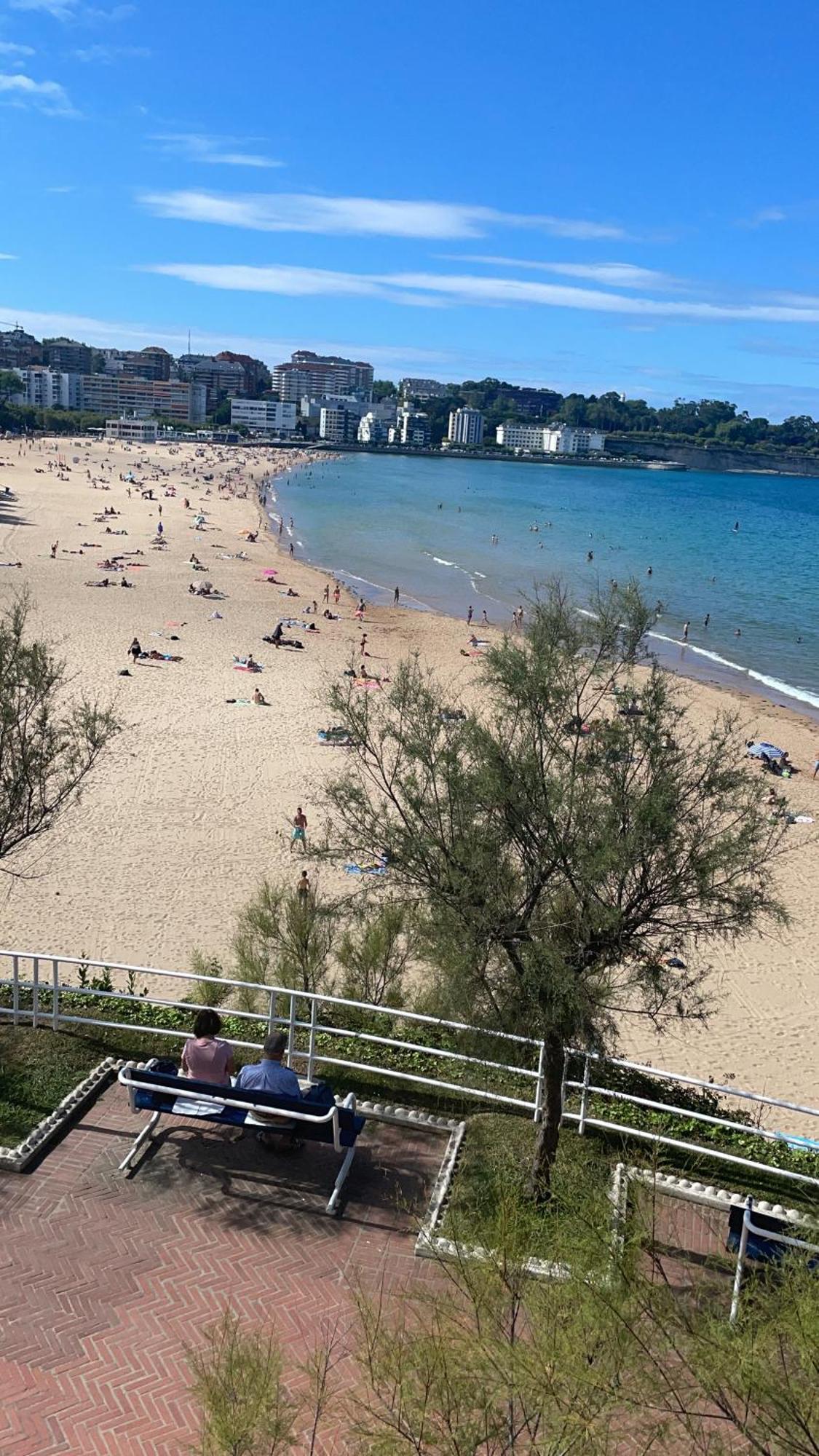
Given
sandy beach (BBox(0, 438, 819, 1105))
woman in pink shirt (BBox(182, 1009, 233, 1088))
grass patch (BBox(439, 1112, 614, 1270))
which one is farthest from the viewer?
sandy beach (BBox(0, 438, 819, 1105))

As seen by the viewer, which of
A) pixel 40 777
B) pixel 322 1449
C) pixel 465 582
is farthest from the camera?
pixel 465 582

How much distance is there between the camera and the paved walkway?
463 cm

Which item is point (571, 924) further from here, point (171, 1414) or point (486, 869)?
point (171, 1414)

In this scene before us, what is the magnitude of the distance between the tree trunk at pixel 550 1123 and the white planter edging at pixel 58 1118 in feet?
9.93

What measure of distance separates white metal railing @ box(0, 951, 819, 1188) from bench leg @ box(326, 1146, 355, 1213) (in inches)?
28.0

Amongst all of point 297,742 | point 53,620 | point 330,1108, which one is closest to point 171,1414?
point 330,1108

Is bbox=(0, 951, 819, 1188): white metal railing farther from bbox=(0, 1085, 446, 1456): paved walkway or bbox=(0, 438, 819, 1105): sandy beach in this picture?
bbox=(0, 438, 819, 1105): sandy beach

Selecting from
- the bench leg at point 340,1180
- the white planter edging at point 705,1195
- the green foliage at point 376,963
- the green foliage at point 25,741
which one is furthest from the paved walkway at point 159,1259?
the green foliage at point 376,963

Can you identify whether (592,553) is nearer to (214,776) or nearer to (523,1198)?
(214,776)

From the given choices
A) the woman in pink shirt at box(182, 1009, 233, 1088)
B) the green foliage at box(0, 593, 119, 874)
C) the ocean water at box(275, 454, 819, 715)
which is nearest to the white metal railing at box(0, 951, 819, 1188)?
the woman in pink shirt at box(182, 1009, 233, 1088)

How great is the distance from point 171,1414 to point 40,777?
483 cm

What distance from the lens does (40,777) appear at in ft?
26.8

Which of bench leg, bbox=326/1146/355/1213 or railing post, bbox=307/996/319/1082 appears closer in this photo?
bench leg, bbox=326/1146/355/1213

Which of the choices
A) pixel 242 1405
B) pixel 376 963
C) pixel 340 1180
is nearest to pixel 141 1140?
pixel 340 1180
